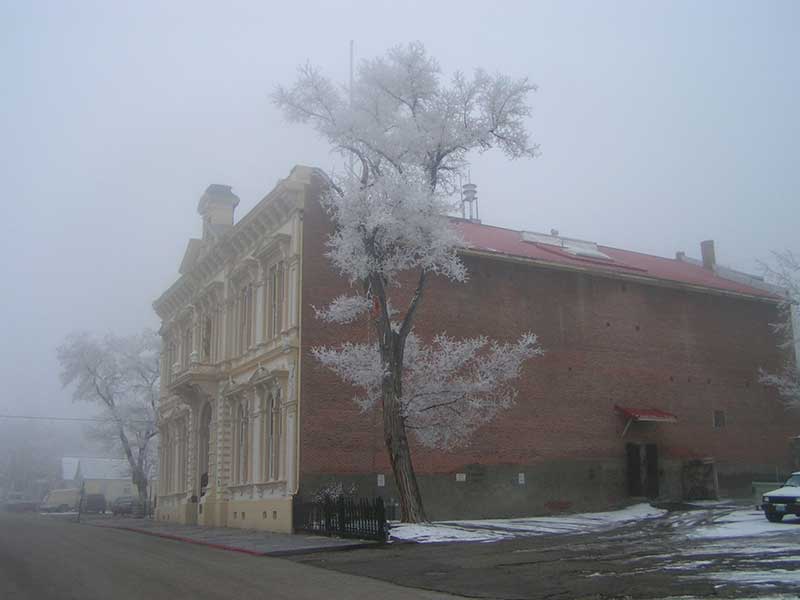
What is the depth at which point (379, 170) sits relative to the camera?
24047 millimetres

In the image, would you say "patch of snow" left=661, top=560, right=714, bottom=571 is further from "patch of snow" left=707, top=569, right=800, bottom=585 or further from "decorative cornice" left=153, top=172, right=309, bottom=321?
"decorative cornice" left=153, top=172, right=309, bottom=321

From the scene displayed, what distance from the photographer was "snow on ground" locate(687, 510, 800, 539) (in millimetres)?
19422

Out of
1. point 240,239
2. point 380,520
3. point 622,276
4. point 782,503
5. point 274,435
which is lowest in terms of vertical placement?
point 380,520

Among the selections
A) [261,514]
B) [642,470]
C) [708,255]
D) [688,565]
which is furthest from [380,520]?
[708,255]

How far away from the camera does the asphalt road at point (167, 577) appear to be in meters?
12.3

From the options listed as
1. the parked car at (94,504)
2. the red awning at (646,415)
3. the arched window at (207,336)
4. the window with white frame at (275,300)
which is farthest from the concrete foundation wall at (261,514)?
the parked car at (94,504)

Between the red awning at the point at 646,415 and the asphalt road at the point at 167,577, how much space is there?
59.3 feet

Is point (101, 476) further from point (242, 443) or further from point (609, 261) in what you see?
point (609, 261)

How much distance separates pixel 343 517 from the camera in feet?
73.3

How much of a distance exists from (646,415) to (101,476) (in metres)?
81.0

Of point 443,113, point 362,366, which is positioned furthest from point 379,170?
point 362,366

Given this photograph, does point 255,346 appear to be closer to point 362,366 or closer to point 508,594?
point 362,366

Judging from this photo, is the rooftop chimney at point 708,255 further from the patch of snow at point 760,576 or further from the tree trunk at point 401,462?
the patch of snow at point 760,576

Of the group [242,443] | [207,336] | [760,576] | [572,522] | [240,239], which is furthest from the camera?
[207,336]
